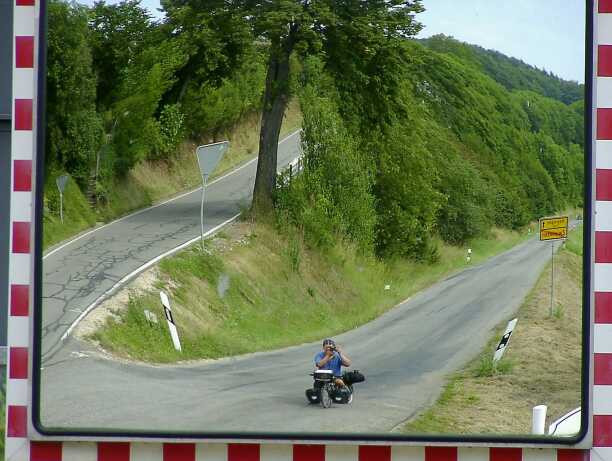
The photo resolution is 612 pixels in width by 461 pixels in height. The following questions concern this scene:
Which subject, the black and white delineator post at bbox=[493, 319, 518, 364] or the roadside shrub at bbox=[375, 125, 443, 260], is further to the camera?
the roadside shrub at bbox=[375, 125, 443, 260]

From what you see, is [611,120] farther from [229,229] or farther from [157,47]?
[157,47]

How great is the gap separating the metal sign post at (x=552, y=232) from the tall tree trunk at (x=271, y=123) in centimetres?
90

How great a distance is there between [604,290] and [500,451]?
59 cm

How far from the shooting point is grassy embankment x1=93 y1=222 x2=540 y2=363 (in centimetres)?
261

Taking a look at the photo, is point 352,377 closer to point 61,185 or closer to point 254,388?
point 254,388

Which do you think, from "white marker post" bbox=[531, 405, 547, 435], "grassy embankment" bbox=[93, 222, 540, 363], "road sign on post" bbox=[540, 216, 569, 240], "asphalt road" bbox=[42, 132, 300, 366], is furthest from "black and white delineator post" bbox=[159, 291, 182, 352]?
"road sign on post" bbox=[540, 216, 569, 240]

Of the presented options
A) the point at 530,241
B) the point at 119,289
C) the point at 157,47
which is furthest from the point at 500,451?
the point at 157,47

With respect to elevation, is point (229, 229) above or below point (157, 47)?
below

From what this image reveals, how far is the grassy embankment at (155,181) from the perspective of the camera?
8.95 feet

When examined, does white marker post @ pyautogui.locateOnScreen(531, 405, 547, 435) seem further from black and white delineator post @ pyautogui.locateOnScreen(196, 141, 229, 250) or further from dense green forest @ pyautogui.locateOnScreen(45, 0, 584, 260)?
black and white delineator post @ pyautogui.locateOnScreen(196, 141, 229, 250)

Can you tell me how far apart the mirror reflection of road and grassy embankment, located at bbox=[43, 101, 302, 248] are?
0.31ft

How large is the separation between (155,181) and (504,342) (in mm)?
1253

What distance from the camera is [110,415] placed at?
102 inches

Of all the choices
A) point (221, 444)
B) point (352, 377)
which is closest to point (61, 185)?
point (221, 444)
